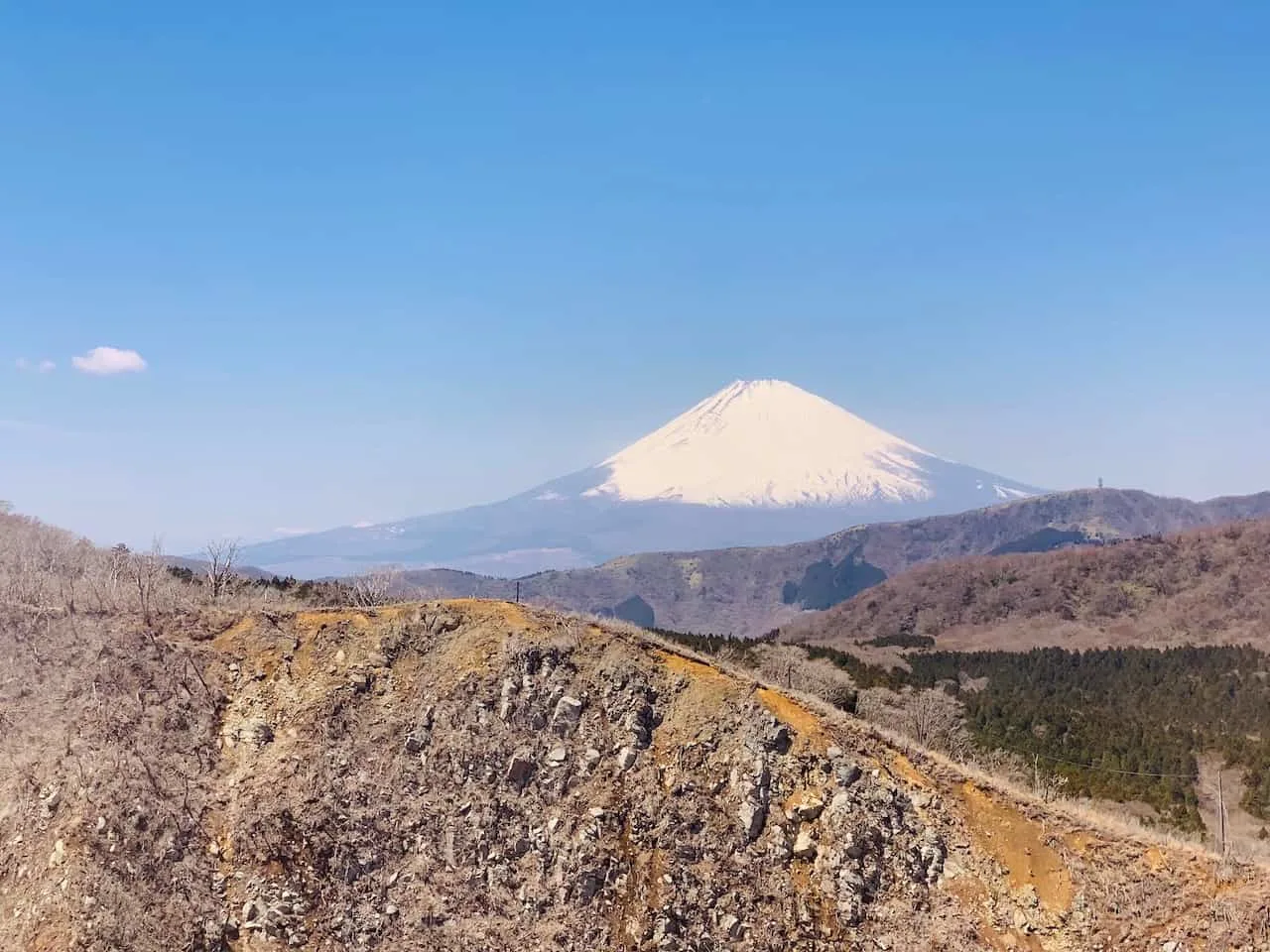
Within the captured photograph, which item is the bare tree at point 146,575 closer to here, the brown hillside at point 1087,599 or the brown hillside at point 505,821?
the brown hillside at point 505,821

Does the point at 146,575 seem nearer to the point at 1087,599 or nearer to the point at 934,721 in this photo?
Answer: the point at 934,721

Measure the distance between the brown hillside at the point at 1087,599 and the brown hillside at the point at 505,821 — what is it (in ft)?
272

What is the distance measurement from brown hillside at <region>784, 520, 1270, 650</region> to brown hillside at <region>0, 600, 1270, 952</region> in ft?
272

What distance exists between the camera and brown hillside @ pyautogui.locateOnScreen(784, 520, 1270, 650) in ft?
349

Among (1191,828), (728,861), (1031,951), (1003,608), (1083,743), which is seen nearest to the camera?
(1031,951)

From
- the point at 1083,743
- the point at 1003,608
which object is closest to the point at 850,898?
the point at 1083,743

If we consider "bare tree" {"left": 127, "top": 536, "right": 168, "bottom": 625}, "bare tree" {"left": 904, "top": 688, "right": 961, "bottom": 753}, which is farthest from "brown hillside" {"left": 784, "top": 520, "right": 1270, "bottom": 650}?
"bare tree" {"left": 127, "top": 536, "right": 168, "bottom": 625}

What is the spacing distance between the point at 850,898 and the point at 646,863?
17.4 feet

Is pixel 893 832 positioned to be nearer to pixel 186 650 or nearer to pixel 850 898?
pixel 850 898

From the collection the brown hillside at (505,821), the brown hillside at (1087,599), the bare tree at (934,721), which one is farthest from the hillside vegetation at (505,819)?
the brown hillside at (1087,599)

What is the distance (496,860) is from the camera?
74.7 feet

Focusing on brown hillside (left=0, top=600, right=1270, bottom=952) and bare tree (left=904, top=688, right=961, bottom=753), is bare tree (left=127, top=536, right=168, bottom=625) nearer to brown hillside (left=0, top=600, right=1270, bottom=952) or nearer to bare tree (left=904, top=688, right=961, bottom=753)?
brown hillside (left=0, top=600, right=1270, bottom=952)

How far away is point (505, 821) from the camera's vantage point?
2345cm

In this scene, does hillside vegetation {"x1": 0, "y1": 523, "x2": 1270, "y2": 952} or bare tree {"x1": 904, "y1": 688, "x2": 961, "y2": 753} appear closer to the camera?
hillside vegetation {"x1": 0, "y1": 523, "x2": 1270, "y2": 952}
